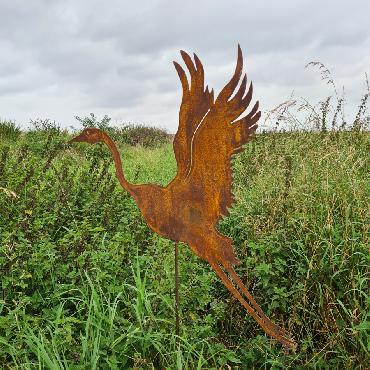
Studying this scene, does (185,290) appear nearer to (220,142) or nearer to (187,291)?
(187,291)

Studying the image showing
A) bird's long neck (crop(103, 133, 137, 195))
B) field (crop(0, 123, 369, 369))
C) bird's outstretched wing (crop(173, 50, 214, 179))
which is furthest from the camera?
field (crop(0, 123, 369, 369))

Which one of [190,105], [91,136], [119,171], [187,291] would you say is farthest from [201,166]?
[187,291]

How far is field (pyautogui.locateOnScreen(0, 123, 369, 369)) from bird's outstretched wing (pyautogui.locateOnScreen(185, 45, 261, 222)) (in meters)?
0.81

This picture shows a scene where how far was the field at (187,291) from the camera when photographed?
2.75m

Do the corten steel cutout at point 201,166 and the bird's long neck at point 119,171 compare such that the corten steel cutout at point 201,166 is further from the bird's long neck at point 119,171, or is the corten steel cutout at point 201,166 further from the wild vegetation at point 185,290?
the wild vegetation at point 185,290

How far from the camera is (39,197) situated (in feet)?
15.9

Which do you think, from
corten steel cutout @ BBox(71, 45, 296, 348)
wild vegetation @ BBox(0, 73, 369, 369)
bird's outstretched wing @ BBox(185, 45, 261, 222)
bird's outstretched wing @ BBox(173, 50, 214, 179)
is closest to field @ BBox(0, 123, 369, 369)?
wild vegetation @ BBox(0, 73, 369, 369)

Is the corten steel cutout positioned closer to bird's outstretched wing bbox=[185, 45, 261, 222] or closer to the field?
bird's outstretched wing bbox=[185, 45, 261, 222]

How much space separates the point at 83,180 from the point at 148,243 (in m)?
1.52

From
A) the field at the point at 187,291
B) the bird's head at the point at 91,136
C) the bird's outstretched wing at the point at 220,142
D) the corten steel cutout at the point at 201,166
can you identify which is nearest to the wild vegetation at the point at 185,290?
the field at the point at 187,291

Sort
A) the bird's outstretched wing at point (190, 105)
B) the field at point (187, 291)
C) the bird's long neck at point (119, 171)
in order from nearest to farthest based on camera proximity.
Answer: the bird's outstretched wing at point (190, 105), the bird's long neck at point (119, 171), the field at point (187, 291)

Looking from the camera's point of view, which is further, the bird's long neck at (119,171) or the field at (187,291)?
the field at (187,291)

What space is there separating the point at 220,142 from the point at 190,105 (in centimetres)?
23

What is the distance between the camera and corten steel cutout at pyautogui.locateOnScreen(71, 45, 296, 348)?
2266 millimetres
